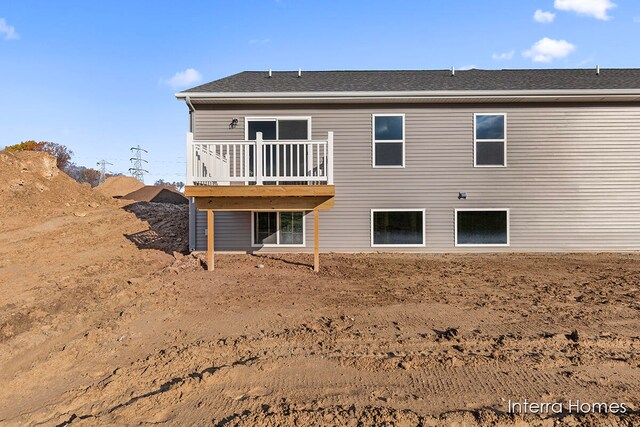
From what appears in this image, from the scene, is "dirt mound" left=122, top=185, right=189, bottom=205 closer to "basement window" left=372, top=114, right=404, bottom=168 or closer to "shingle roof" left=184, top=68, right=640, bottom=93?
"shingle roof" left=184, top=68, right=640, bottom=93

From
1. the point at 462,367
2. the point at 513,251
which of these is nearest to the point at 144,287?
the point at 462,367

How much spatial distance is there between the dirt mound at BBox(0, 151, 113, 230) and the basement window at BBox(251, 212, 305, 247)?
751 cm

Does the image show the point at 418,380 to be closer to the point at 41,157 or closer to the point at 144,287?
the point at 144,287

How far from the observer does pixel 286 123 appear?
9258 millimetres

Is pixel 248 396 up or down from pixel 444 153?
down

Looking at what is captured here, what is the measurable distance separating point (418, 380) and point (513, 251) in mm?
7631

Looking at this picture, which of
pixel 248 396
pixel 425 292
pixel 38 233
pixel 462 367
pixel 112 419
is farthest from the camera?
pixel 38 233

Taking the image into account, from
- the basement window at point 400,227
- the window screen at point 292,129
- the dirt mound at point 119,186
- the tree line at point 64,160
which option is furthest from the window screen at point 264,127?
the tree line at point 64,160

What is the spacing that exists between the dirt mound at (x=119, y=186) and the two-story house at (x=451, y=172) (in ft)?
53.8

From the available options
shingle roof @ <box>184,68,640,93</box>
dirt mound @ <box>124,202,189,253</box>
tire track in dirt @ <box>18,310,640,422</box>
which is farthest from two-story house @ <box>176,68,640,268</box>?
tire track in dirt @ <box>18,310,640,422</box>

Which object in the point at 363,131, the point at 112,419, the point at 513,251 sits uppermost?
the point at 363,131

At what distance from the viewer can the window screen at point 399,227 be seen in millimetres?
Answer: 9281

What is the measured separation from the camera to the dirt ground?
2656 millimetres

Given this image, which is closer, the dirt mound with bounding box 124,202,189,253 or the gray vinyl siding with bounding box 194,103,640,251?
the gray vinyl siding with bounding box 194,103,640,251
